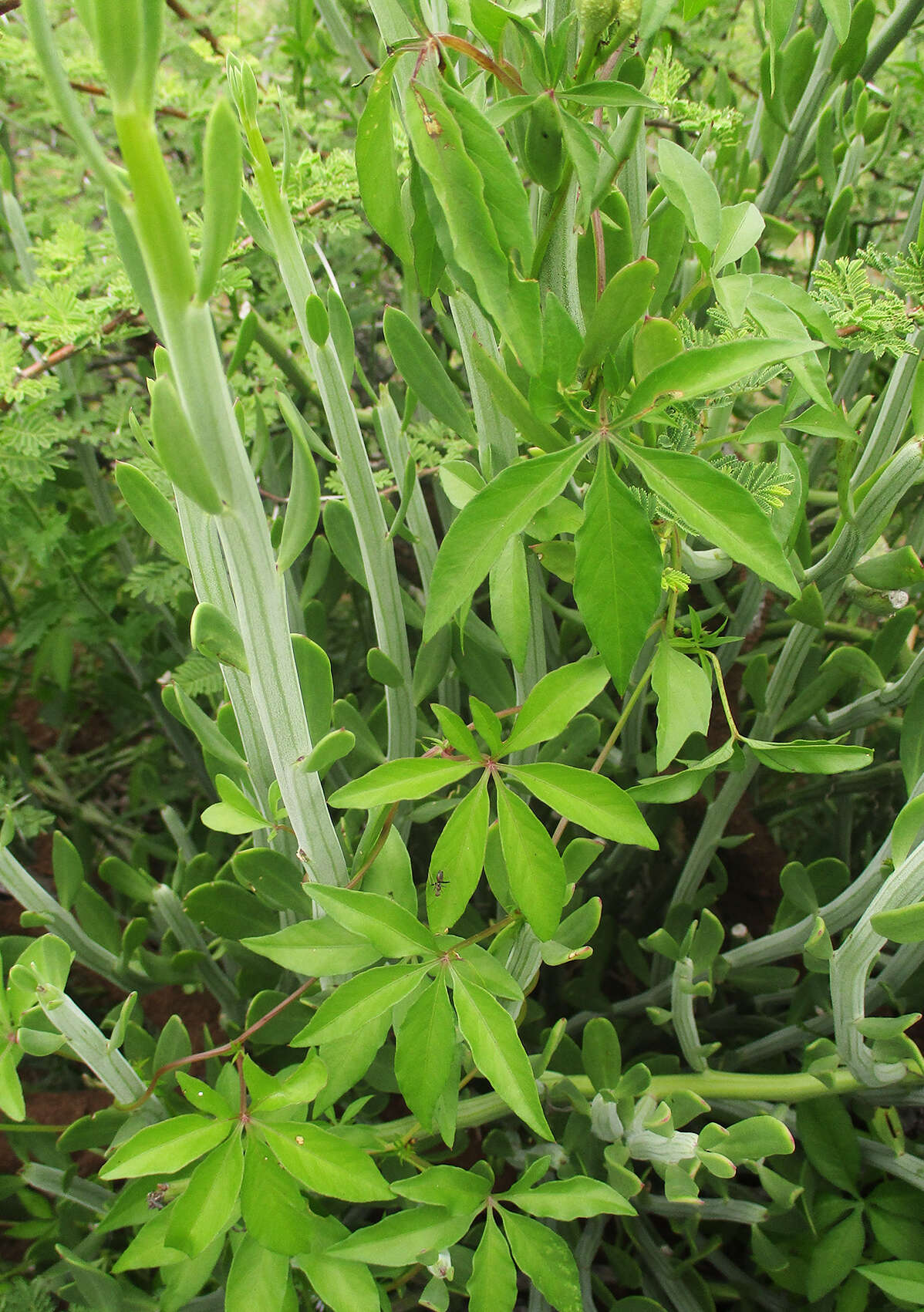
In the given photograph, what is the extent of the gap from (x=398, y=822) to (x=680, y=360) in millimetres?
281

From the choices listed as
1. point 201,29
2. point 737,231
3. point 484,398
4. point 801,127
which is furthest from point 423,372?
point 201,29

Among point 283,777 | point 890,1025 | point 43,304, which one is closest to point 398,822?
point 283,777

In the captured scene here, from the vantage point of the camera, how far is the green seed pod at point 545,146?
30cm

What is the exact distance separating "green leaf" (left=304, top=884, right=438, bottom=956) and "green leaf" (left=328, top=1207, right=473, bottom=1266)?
0.37 ft

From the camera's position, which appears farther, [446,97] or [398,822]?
[398,822]

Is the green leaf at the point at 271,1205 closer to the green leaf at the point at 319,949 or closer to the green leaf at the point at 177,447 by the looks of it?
the green leaf at the point at 319,949

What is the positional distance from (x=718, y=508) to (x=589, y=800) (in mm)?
108

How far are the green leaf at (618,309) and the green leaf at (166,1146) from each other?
300 millimetres

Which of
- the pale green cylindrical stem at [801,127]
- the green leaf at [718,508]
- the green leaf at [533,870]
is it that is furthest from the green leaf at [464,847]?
the pale green cylindrical stem at [801,127]

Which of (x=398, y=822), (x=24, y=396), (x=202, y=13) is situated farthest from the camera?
(x=202, y=13)

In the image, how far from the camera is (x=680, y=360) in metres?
0.28

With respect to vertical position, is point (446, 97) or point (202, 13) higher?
point (202, 13)

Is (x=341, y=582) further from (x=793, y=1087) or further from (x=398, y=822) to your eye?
(x=793, y=1087)

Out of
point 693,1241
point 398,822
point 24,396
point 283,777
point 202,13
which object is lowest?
point 693,1241
